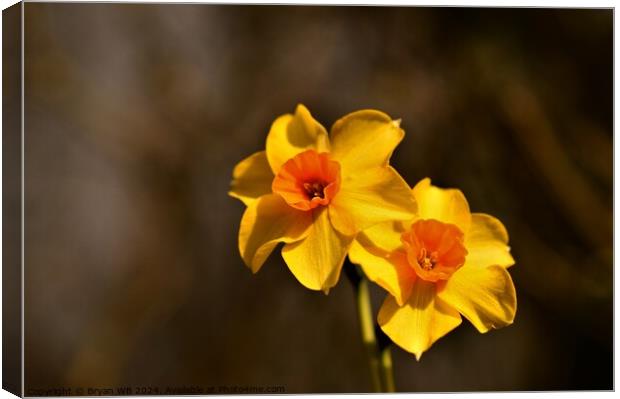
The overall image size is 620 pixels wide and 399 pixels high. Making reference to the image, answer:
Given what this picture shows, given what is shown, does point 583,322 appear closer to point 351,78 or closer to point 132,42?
point 351,78

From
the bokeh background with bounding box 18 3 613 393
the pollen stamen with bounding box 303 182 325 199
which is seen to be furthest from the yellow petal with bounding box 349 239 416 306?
the bokeh background with bounding box 18 3 613 393

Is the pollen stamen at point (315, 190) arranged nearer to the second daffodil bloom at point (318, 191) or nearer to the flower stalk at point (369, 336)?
the second daffodil bloom at point (318, 191)

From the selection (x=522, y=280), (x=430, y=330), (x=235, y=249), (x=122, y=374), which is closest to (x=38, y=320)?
(x=122, y=374)

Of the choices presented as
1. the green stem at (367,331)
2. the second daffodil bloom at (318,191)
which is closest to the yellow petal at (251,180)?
the second daffodil bloom at (318,191)

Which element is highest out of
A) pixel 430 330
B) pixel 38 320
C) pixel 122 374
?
pixel 430 330

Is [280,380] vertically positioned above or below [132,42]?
below

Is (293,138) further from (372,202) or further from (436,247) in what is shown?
(436,247)

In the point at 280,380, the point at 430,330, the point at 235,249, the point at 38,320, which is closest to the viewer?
the point at 430,330
